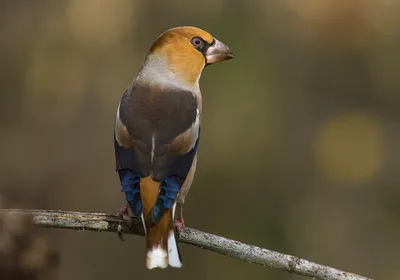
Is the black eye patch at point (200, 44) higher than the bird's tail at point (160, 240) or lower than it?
higher

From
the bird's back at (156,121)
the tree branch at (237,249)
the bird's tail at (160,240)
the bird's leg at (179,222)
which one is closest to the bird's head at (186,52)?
the bird's back at (156,121)

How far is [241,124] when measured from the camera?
8.05m

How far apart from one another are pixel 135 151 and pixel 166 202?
0.33m

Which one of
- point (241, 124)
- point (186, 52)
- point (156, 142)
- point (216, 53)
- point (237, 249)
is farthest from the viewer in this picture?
point (241, 124)

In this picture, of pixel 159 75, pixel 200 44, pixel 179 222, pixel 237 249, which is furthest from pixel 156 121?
pixel 200 44

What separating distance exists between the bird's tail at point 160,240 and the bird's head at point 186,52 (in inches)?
44.4

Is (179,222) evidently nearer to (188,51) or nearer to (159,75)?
(159,75)

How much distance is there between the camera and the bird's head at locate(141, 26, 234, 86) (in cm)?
445

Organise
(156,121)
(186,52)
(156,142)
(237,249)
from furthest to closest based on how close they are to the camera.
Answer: (186,52) < (156,121) < (156,142) < (237,249)

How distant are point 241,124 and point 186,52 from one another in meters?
3.61

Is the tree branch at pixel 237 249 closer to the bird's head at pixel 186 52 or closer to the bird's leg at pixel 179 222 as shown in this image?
the bird's leg at pixel 179 222

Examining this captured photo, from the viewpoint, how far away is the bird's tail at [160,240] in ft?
Answer: 11.0

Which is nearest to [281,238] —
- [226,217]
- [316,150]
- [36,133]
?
[226,217]

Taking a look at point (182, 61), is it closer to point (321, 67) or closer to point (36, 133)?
point (36, 133)
